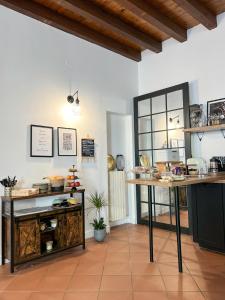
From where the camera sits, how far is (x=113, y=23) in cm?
366

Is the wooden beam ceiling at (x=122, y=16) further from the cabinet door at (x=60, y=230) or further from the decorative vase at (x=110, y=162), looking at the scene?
the cabinet door at (x=60, y=230)

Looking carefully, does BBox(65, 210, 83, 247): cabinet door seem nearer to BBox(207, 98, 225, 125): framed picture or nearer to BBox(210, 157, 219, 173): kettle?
BBox(210, 157, 219, 173): kettle

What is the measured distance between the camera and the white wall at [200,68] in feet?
12.0

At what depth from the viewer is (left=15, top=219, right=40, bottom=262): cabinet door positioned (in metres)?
2.74

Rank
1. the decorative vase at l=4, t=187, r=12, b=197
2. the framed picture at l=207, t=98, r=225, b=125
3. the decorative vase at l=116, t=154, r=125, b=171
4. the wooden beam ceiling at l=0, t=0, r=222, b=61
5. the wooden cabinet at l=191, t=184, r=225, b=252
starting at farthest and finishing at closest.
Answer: the decorative vase at l=116, t=154, r=125, b=171 < the framed picture at l=207, t=98, r=225, b=125 < the wooden beam ceiling at l=0, t=0, r=222, b=61 < the wooden cabinet at l=191, t=184, r=225, b=252 < the decorative vase at l=4, t=187, r=12, b=197

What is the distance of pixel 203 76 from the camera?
3.85m

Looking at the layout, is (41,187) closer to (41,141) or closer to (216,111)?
(41,141)

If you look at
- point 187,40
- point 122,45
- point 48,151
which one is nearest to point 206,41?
point 187,40

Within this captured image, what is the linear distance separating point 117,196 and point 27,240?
204 centimetres

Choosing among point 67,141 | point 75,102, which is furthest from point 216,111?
point 67,141

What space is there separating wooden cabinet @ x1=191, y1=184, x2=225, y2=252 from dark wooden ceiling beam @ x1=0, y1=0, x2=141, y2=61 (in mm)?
2864

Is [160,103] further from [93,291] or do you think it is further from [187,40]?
[93,291]

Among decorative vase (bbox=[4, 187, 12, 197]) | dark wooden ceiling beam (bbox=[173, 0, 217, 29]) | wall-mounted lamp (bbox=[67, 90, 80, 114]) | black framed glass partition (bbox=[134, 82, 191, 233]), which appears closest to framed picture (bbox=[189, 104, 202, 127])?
black framed glass partition (bbox=[134, 82, 191, 233])

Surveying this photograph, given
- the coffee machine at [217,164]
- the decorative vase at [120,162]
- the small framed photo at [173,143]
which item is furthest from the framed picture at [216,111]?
the decorative vase at [120,162]
